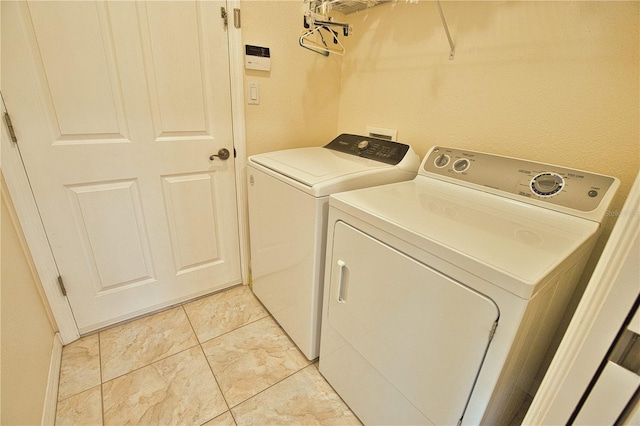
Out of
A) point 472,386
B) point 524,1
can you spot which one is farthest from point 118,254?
point 524,1

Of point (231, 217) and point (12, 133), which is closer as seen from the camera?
point (12, 133)

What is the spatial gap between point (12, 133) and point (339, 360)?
1.67 metres

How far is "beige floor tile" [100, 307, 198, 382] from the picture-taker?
1.46 meters

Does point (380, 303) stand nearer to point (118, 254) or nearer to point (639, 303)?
point (639, 303)

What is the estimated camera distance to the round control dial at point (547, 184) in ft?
3.34

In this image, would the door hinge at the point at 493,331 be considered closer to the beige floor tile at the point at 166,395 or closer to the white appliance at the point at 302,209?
the white appliance at the point at 302,209

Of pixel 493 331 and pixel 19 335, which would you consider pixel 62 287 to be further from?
pixel 493 331

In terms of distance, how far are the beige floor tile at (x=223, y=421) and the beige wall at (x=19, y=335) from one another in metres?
0.61

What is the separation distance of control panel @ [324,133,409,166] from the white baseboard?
1.79 m

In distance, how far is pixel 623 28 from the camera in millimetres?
950

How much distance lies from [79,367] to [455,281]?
178cm

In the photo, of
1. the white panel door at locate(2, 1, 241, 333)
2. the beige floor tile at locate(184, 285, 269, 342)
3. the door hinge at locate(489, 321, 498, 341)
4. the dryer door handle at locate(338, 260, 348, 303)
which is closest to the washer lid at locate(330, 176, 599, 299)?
the door hinge at locate(489, 321, 498, 341)

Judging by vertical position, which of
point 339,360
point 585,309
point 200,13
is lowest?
point 339,360

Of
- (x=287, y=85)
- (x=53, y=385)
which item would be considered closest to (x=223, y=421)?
(x=53, y=385)
